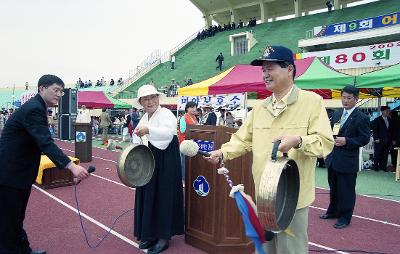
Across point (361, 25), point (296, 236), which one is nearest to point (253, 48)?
point (361, 25)

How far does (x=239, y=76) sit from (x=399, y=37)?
19.0m

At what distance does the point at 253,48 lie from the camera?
115 ft

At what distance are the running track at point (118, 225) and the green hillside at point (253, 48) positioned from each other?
2469 cm

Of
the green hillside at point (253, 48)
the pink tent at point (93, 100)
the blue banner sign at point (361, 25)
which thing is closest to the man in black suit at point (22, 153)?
the pink tent at point (93, 100)

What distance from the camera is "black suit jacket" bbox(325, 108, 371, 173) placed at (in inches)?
201

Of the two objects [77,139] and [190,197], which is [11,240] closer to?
[190,197]

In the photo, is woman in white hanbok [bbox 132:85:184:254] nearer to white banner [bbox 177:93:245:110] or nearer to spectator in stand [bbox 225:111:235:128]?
white banner [bbox 177:93:245:110]

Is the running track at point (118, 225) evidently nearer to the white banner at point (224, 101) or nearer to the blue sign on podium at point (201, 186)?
the blue sign on podium at point (201, 186)

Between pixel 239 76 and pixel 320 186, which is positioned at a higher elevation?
pixel 239 76

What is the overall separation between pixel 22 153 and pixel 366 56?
2146cm

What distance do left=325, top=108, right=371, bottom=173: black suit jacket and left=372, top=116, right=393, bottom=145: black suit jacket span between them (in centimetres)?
599

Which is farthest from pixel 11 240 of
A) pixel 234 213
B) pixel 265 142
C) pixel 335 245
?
pixel 335 245

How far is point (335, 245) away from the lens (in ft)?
14.9

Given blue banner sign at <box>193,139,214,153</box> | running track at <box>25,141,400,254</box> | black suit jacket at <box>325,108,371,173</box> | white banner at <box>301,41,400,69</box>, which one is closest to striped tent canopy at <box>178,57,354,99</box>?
running track at <box>25,141,400,254</box>
